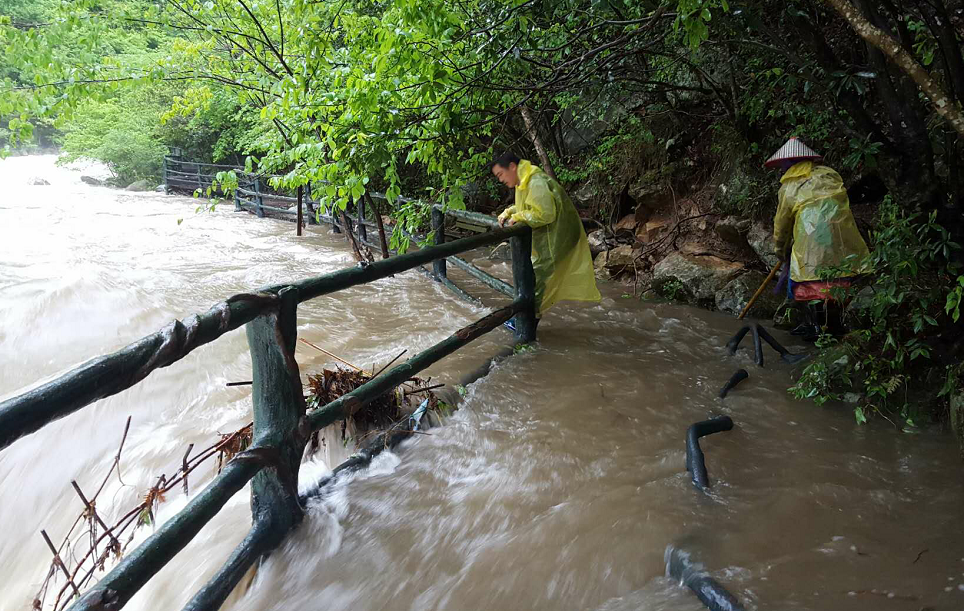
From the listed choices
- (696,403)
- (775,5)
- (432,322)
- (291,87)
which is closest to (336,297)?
(432,322)

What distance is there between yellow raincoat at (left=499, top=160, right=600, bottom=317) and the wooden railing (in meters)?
1.61

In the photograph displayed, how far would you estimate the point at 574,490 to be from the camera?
241cm

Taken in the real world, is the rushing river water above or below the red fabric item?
below

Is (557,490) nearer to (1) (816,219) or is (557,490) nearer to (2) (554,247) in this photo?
(2) (554,247)

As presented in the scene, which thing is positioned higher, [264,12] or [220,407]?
[264,12]

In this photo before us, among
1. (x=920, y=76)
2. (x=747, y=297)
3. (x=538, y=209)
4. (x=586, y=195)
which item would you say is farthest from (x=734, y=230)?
(x=920, y=76)

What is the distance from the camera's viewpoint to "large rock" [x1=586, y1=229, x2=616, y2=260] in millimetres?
7809

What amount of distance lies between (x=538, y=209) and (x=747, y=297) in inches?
108

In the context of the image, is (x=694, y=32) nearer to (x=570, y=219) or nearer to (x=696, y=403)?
(x=570, y=219)

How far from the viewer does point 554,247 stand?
4.26m

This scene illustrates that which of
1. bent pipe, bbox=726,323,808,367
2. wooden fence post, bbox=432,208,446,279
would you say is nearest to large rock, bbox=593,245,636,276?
wooden fence post, bbox=432,208,446,279

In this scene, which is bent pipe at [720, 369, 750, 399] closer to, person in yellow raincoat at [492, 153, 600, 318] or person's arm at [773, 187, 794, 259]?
person in yellow raincoat at [492, 153, 600, 318]

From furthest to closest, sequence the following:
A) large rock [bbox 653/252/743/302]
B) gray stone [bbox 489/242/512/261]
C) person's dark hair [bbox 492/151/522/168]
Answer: gray stone [bbox 489/242/512/261] → large rock [bbox 653/252/743/302] → person's dark hair [bbox 492/151/522/168]

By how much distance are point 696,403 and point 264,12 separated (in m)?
4.44
